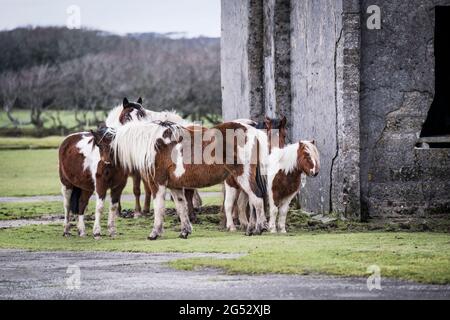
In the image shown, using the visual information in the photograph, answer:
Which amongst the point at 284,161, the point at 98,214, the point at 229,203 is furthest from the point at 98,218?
the point at 284,161

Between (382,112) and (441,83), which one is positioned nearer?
(382,112)

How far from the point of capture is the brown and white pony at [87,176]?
17.8 metres

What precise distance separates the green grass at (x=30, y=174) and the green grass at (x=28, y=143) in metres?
1.52

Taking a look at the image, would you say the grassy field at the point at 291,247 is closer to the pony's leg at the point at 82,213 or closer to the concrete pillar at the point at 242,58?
the pony's leg at the point at 82,213

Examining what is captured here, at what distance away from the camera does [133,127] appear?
17.5 meters

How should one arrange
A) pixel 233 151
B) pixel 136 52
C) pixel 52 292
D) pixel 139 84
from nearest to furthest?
pixel 52 292, pixel 233 151, pixel 139 84, pixel 136 52

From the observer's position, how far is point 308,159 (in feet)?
57.4

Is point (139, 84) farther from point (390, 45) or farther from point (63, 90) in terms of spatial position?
point (390, 45)

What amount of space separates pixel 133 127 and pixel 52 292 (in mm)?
5704

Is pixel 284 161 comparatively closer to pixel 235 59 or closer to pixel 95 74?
pixel 235 59

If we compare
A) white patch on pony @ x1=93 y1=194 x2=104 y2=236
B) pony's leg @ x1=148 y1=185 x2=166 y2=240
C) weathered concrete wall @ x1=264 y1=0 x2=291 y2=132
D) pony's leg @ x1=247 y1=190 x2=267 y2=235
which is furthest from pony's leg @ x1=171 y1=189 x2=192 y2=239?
weathered concrete wall @ x1=264 y1=0 x2=291 y2=132

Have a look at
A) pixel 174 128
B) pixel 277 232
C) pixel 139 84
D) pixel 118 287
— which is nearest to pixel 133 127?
pixel 174 128

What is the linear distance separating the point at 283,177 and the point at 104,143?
107 inches

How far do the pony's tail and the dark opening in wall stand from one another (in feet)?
20.4
